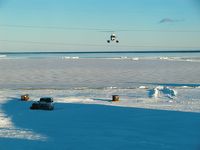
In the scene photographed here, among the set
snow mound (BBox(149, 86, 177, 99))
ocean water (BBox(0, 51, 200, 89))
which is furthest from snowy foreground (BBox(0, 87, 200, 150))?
ocean water (BBox(0, 51, 200, 89))

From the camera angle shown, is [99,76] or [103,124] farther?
[99,76]

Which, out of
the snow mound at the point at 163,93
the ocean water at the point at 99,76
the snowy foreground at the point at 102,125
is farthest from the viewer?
the ocean water at the point at 99,76

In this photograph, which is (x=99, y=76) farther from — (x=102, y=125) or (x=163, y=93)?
(x=102, y=125)

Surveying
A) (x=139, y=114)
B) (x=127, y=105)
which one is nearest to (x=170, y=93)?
(x=127, y=105)

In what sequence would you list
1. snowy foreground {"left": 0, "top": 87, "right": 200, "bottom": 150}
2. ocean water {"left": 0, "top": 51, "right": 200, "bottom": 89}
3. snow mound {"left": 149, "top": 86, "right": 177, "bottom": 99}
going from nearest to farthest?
snowy foreground {"left": 0, "top": 87, "right": 200, "bottom": 150}, snow mound {"left": 149, "top": 86, "right": 177, "bottom": 99}, ocean water {"left": 0, "top": 51, "right": 200, "bottom": 89}

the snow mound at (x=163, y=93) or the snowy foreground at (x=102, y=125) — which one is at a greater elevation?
the snow mound at (x=163, y=93)

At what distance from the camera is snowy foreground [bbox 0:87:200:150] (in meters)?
11.1

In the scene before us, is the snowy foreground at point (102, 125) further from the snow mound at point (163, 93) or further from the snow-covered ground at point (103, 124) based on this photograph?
the snow mound at point (163, 93)

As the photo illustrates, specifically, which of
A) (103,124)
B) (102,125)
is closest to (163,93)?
(103,124)

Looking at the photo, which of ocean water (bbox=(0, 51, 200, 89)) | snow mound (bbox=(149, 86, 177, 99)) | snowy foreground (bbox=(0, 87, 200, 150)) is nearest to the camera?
snowy foreground (bbox=(0, 87, 200, 150))

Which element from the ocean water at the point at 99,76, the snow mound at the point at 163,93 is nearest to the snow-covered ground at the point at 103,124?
the snow mound at the point at 163,93

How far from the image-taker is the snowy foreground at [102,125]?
11.1m

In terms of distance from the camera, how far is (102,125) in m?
14.2

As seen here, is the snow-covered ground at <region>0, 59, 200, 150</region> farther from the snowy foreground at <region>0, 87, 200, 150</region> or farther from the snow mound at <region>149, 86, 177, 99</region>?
the snow mound at <region>149, 86, 177, 99</region>
